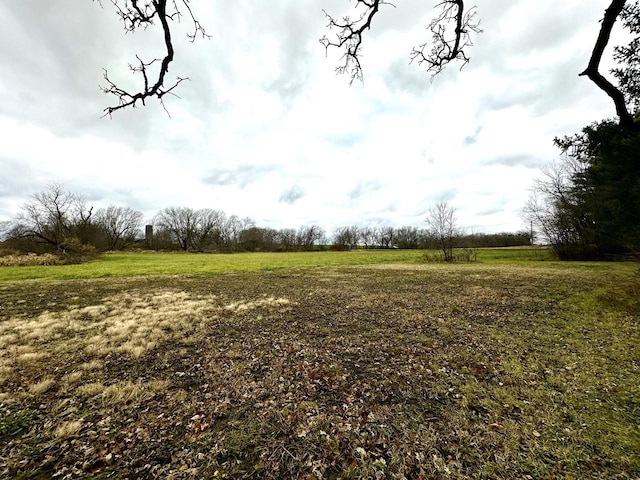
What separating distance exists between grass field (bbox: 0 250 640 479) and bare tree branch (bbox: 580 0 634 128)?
4.46 m

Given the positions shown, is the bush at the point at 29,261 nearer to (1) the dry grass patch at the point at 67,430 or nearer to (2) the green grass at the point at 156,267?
(2) the green grass at the point at 156,267

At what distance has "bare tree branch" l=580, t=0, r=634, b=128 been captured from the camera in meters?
3.99

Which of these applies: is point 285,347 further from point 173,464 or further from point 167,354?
point 173,464

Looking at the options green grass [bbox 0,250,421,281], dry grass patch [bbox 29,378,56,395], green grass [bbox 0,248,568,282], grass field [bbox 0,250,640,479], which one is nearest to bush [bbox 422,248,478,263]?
green grass [bbox 0,248,568,282]

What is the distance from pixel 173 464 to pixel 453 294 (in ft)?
36.2

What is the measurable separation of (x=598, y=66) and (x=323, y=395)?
7056mm

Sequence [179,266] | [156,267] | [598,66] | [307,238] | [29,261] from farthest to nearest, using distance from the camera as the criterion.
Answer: [307,238], [29,261], [179,266], [156,267], [598,66]

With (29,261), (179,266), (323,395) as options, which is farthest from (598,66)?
(29,261)

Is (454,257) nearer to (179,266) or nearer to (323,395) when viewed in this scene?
(179,266)

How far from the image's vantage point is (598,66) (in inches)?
173

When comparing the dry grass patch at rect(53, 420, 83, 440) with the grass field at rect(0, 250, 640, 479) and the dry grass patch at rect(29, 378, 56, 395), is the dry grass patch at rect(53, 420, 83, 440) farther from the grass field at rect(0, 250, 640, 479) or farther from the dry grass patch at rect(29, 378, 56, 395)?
the dry grass patch at rect(29, 378, 56, 395)

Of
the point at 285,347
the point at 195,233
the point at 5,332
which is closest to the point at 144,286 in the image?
the point at 5,332

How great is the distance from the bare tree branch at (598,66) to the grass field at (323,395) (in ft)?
14.6

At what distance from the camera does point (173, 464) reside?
2.73 m
